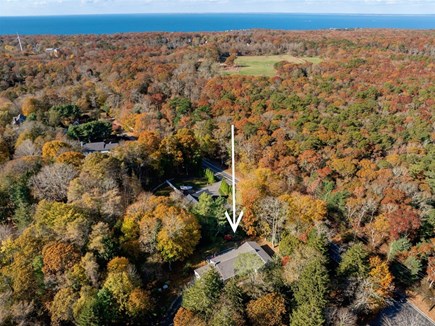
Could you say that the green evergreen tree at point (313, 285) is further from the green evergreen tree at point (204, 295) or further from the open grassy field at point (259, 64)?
the open grassy field at point (259, 64)

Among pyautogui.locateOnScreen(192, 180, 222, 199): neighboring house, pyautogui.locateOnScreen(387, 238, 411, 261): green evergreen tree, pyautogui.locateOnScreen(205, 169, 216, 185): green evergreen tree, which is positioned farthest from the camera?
pyautogui.locateOnScreen(205, 169, 216, 185): green evergreen tree

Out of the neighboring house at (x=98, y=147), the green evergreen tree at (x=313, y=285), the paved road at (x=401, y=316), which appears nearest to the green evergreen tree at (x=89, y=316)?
the green evergreen tree at (x=313, y=285)

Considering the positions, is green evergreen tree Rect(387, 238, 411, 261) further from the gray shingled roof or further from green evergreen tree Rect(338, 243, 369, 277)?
the gray shingled roof

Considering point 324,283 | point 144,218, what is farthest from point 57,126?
point 324,283

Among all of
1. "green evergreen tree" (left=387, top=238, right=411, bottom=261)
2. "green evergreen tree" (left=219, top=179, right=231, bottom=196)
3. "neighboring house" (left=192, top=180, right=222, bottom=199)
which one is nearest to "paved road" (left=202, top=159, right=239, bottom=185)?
"neighboring house" (left=192, top=180, right=222, bottom=199)

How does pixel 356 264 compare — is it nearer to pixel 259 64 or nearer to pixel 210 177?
pixel 210 177

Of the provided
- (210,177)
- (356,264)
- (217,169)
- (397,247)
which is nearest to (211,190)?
(210,177)
